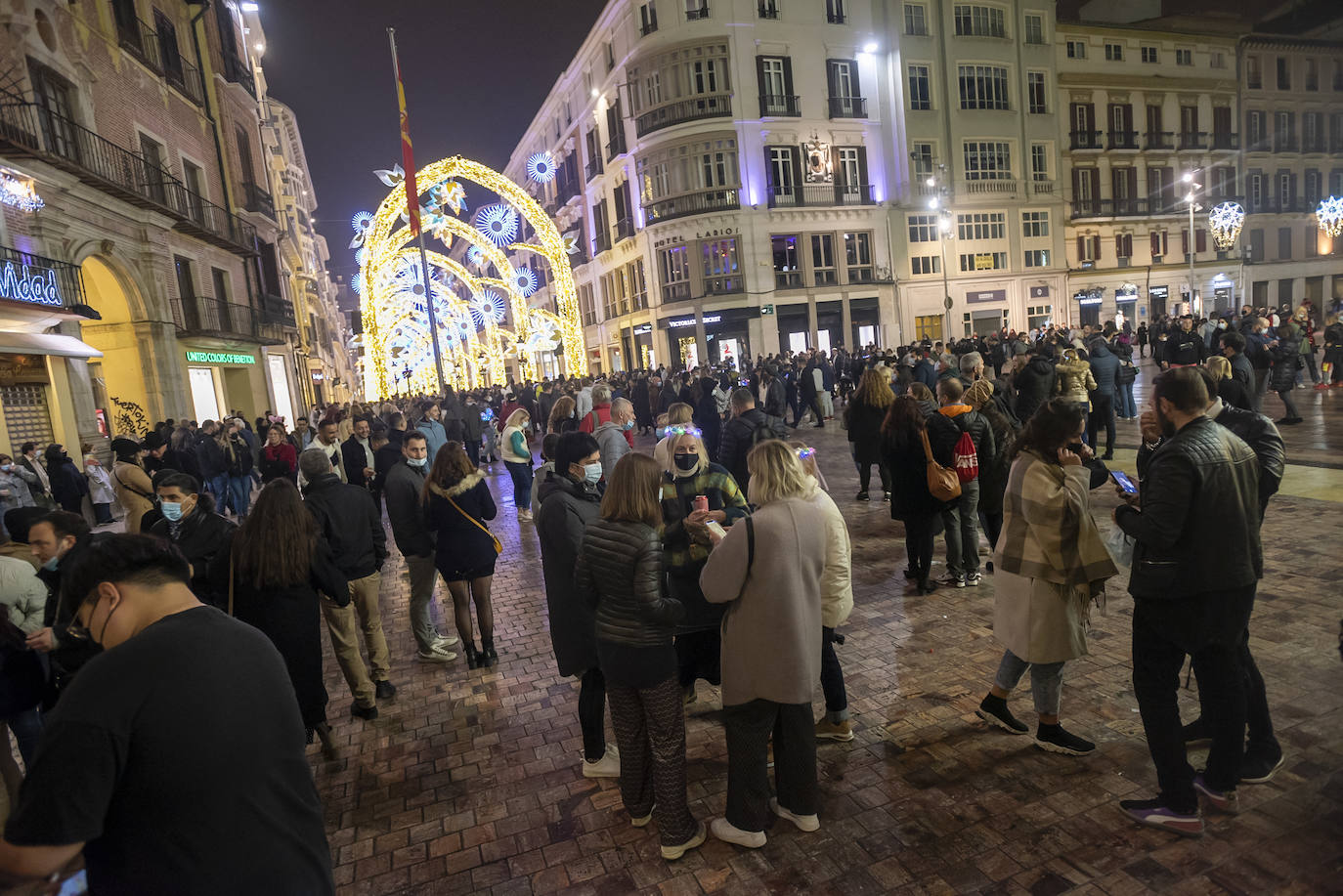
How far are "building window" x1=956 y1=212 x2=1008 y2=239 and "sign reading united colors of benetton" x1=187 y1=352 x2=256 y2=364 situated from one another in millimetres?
31416

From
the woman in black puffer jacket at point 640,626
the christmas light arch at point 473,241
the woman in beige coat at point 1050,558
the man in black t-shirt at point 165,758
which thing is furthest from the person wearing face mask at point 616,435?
the christmas light arch at point 473,241

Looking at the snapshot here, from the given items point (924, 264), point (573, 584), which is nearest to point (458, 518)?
point (573, 584)

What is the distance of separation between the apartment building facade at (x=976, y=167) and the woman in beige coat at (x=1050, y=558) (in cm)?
3148

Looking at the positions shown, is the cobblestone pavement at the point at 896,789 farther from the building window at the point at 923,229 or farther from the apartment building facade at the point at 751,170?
the building window at the point at 923,229

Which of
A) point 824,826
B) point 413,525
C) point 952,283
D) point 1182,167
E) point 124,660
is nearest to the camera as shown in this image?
point 124,660

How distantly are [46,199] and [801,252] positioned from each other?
26.3 m

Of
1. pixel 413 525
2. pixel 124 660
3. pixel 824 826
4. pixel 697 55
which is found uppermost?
pixel 697 55

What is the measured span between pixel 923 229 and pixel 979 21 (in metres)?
10.5

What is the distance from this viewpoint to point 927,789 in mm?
3447

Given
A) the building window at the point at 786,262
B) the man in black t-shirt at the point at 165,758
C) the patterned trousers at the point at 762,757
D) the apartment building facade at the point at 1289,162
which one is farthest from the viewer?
the apartment building facade at the point at 1289,162

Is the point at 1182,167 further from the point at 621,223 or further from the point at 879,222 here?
the point at 621,223

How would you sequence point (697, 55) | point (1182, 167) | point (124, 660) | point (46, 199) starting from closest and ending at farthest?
1. point (124, 660)
2. point (46, 199)
3. point (697, 55)
4. point (1182, 167)

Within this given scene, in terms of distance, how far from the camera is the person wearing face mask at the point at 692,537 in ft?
11.8

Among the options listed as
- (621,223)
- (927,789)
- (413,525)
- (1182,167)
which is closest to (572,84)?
(621,223)
